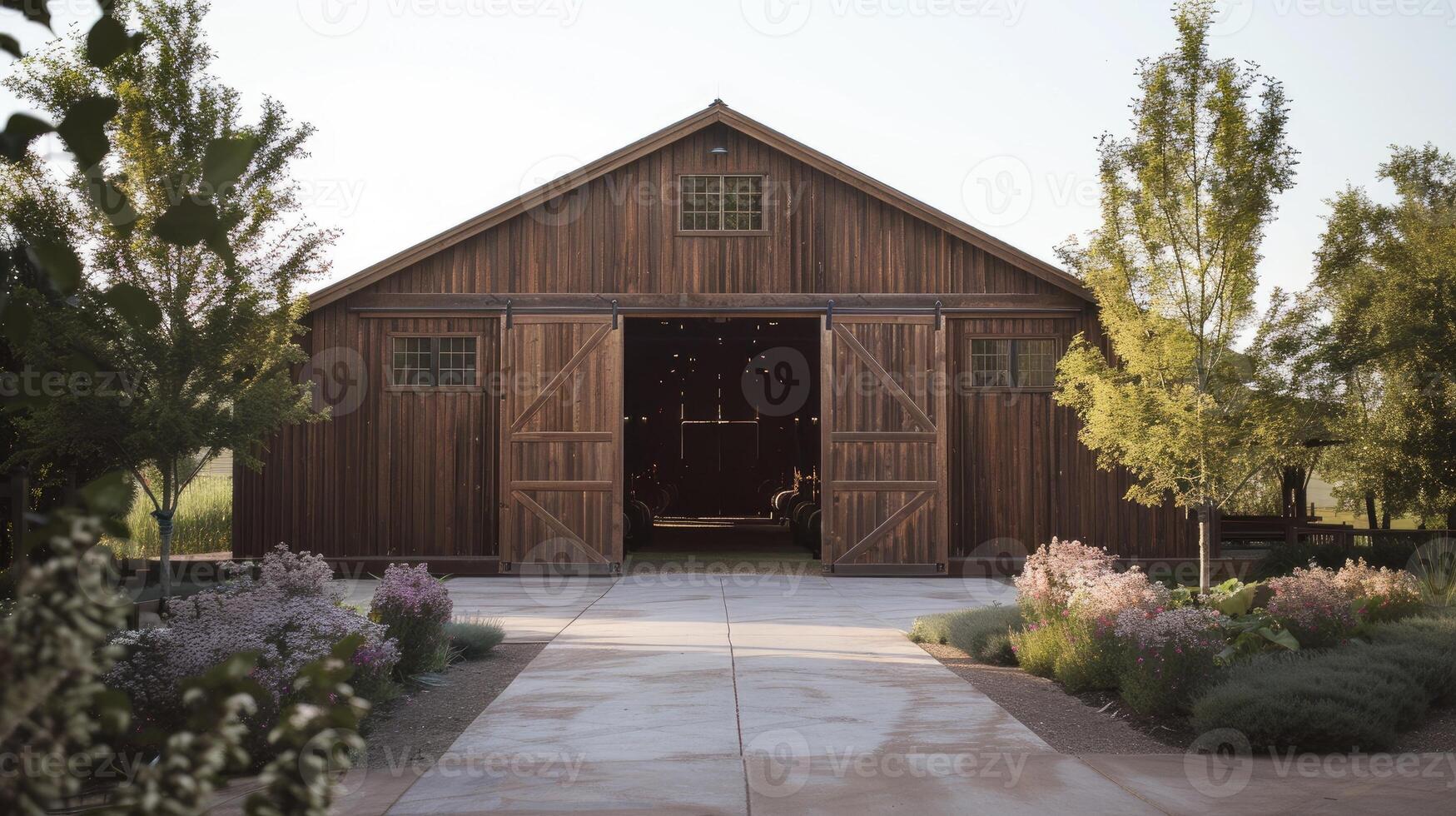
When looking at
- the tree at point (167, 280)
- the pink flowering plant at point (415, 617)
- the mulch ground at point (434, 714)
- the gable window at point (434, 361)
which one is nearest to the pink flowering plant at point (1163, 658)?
the mulch ground at point (434, 714)

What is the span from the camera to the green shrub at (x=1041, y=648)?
27.9ft

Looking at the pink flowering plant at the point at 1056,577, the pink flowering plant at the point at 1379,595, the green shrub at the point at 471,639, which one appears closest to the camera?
the pink flowering plant at the point at 1056,577

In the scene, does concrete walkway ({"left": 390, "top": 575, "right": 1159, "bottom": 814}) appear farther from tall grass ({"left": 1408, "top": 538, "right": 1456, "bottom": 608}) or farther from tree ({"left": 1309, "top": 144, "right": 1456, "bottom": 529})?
tree ({"left": 1309, "top": 144, "right": 1456, "bottom": 529})

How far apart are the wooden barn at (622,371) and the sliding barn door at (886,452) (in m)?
0.03

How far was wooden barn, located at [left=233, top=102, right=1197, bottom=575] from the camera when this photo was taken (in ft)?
54.6

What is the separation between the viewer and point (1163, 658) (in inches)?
279

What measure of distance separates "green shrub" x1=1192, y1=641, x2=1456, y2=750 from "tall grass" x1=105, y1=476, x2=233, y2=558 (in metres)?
16.6

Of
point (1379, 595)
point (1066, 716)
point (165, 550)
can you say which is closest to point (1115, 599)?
point (1066, 716)

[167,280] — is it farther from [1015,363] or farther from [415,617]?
[1015,363]

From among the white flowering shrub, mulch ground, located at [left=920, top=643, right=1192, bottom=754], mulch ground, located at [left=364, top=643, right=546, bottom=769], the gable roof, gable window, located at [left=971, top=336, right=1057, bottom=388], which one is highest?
the gable roof

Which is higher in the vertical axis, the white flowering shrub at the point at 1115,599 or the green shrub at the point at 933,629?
the white flowering shrub at the point at 1115,599

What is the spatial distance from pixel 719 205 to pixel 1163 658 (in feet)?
36.5

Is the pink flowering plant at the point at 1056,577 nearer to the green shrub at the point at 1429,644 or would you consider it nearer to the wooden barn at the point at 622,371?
the green shrub at the point at 1429,644

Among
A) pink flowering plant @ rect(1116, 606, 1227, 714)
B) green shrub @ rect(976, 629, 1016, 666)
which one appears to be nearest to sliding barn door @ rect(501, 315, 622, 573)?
green shrub @ rect(976, 629, 1016, 666)
